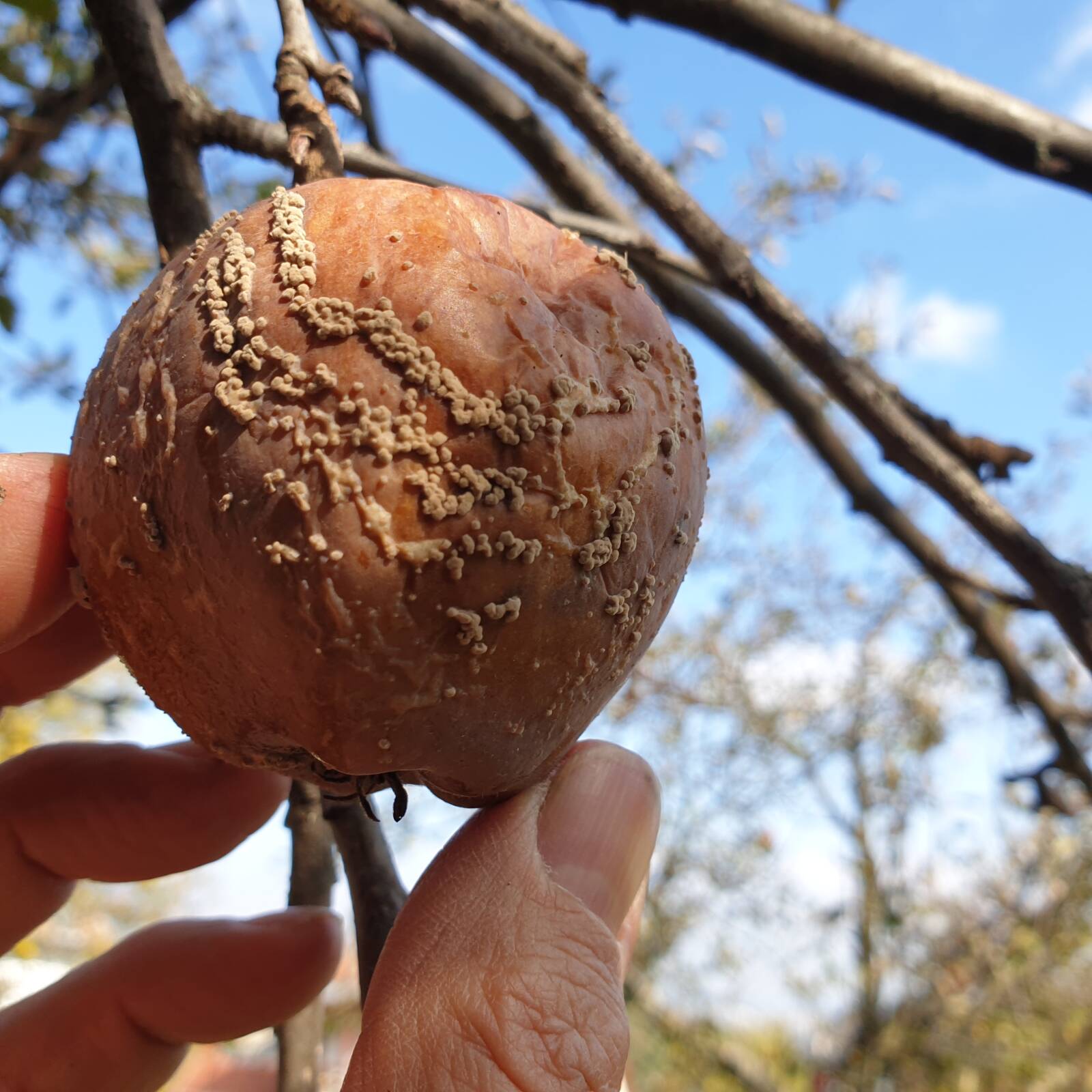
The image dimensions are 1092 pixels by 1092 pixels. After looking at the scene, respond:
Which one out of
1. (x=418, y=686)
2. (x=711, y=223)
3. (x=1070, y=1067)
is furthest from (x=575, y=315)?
(x=1070, y=1067)

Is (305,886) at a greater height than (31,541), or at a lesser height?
lesser

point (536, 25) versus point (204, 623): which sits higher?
point (536, 25)

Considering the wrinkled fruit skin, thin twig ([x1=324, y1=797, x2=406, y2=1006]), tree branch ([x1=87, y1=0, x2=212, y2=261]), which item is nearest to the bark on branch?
the wrinkled fruit skin

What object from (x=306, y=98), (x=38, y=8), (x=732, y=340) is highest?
(x=732, y=340)

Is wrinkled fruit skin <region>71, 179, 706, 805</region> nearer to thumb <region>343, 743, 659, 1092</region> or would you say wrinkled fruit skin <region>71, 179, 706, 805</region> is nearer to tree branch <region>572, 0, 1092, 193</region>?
thumb <region>343, 743, 659, 1092</region>

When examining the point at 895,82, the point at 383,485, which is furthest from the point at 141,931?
the point at 895,82

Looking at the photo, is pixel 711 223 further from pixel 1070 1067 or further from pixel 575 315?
pixel 1070 1067

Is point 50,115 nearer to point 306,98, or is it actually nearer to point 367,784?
point 306,98
